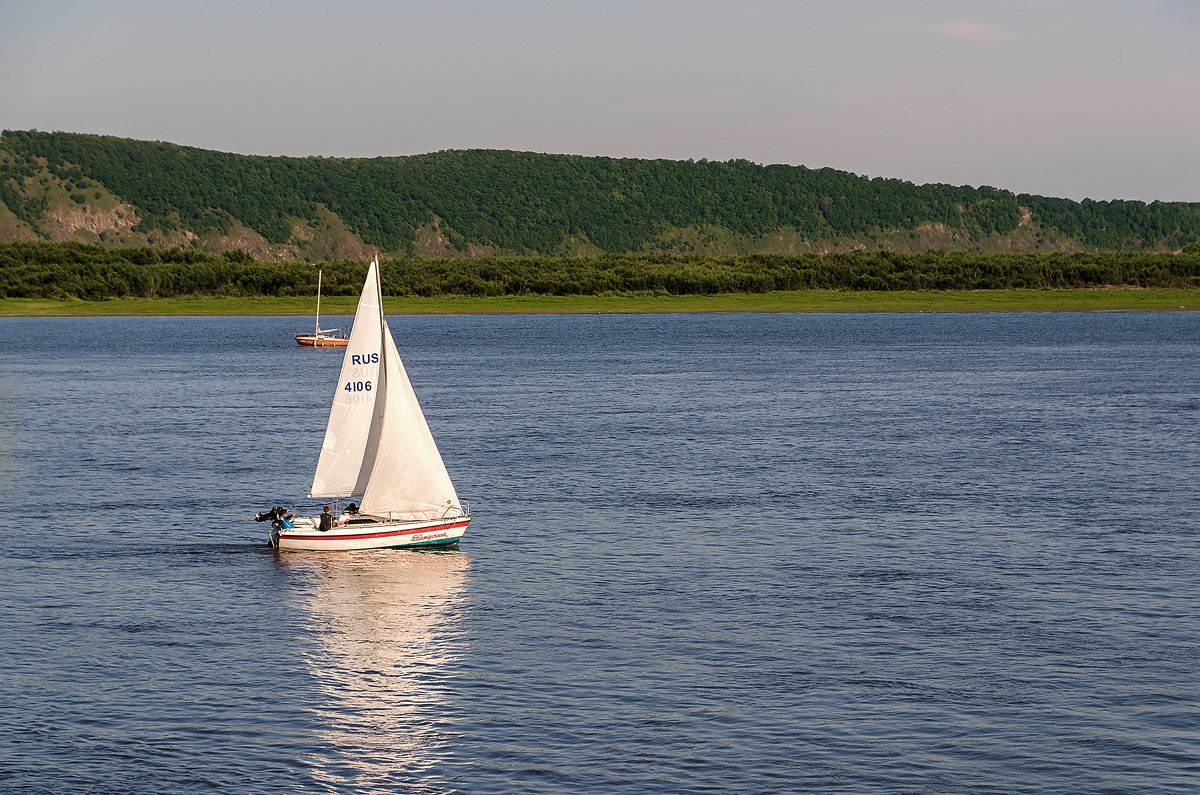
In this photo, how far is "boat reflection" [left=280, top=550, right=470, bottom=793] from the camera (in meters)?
29.0

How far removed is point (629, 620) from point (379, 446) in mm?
13788

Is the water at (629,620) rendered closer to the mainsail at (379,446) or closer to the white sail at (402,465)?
the white sail at (402,465)

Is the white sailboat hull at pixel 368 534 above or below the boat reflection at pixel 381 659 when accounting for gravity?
above

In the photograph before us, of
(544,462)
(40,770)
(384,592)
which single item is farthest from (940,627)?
(544,462)

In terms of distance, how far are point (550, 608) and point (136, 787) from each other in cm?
1555

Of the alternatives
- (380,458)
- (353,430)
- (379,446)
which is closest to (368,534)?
(380,458)

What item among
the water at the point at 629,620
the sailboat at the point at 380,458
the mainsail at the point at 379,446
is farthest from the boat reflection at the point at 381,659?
the mainsail at the point at 379,446

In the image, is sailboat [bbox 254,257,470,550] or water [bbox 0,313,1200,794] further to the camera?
sailboat [bbox 254,257,470,550]

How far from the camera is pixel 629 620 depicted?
39469 millimetres

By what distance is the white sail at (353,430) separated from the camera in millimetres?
49375

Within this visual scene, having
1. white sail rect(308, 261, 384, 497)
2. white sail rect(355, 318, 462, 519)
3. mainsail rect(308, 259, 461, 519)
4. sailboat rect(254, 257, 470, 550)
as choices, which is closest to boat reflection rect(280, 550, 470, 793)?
sailboat rect(254, 257, 470, 550)

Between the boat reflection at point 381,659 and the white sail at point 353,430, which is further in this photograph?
the white sail at point 353,430

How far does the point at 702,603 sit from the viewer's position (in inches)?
1629

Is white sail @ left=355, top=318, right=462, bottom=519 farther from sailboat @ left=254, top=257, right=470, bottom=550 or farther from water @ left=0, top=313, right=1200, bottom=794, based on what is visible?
water @ left=0, top=313, right=1200, bottom=794
